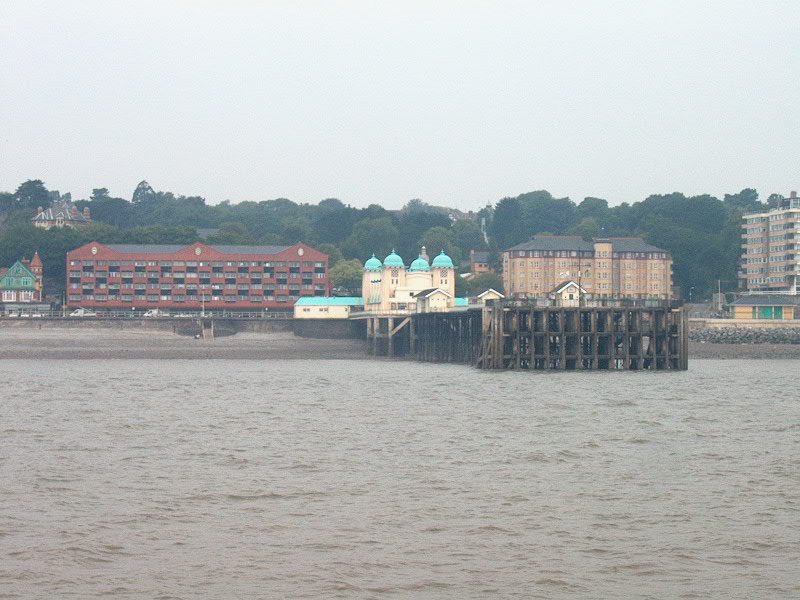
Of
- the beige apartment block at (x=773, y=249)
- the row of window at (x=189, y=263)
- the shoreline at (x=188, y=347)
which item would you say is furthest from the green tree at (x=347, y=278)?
the beige apartment block at (x=773, y=249)

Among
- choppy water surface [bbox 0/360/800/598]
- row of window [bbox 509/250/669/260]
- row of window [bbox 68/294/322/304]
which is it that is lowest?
choppy water surface [bbox 0/360/800/598]

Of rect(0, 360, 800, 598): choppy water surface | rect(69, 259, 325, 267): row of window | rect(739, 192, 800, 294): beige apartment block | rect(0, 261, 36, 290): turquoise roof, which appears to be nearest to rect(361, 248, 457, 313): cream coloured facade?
rect(69, 259, 325, 267): row of window

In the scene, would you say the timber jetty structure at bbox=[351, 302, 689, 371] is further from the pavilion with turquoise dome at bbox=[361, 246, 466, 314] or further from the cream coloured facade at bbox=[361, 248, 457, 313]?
the cream coloured facade at bbox=[361, 248, 457, 313]

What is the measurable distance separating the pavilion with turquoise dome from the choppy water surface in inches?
2883

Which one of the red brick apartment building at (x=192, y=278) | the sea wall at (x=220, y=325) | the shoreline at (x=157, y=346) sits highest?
the red brick apartment building at (x=192, y=278)

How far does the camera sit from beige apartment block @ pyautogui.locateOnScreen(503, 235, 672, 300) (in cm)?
18425

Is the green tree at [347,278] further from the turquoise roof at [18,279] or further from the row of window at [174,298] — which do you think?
the turquoise roof at [18,279]

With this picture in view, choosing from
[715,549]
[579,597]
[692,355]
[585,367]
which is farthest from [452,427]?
[692,355]

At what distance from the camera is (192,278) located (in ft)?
570

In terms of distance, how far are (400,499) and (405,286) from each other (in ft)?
349

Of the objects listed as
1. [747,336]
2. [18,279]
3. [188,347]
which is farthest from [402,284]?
[18,279]

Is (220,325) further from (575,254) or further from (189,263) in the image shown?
(575,254)

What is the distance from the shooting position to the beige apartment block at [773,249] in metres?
180

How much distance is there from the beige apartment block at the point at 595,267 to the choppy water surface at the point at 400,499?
4832 inches
